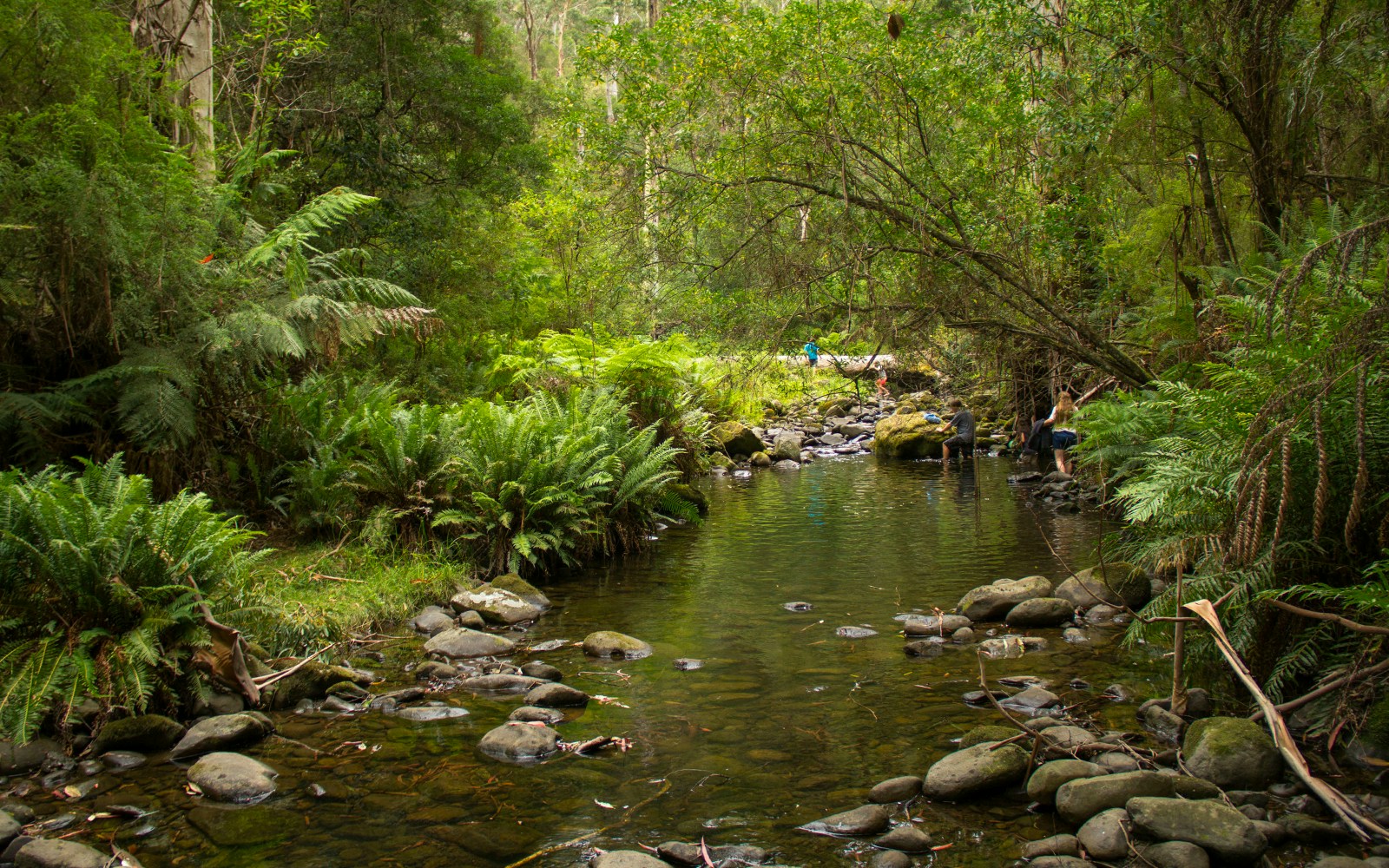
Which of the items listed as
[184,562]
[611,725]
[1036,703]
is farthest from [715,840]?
[184,562]

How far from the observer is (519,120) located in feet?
52.9

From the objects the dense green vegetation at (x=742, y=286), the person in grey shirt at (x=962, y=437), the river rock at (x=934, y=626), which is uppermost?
the dense green vegetation at (x=742, y=286)

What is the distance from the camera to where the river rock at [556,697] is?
5.23 m

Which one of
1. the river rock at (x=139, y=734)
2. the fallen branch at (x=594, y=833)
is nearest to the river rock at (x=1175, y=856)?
the fallen branch at (x=594, y=833)

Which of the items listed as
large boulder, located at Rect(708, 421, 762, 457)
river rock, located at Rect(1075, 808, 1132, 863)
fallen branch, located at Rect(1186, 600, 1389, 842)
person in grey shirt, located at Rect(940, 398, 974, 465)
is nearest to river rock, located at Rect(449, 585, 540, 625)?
river rock, located at Rect(1075, 808, 1132, 863)

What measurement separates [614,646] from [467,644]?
3.27ft

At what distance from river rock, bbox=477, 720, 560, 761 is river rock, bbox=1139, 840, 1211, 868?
2674 mm

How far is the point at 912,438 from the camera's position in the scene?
62.5ft

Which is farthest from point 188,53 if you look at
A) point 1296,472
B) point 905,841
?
point 1296,472

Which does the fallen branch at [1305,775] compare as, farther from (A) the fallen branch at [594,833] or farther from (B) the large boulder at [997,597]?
(B) the large boulder at [997,597]

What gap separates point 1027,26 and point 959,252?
6.64ft

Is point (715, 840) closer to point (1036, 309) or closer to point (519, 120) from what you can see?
point (1036, 309)

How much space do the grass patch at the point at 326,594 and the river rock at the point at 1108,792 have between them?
4463 mm

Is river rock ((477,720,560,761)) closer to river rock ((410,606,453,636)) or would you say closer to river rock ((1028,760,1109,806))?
river rock ((410,606,453,636))
